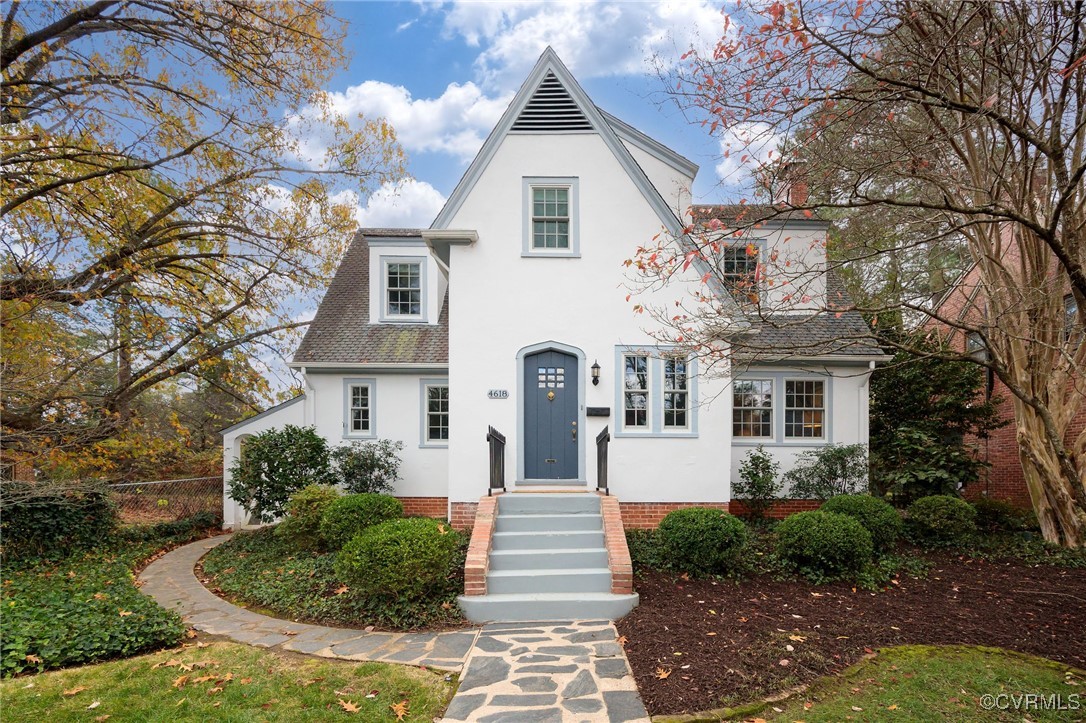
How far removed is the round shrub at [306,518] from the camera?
931 cm

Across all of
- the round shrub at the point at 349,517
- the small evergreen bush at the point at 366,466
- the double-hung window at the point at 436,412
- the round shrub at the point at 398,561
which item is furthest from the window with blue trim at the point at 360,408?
the round shrub at the point at 398,561

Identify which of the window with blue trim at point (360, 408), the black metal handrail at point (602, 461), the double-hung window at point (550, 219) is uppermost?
the double-hung window at point (550, 219)

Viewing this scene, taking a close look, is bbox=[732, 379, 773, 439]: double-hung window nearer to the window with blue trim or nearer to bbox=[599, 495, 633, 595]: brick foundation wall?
bbox=[599, 495, 633, 595]: brick foundation wall

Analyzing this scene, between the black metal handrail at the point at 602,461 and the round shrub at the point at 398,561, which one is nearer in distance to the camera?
the round shrub at the point at 398,561

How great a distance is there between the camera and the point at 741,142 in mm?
5973

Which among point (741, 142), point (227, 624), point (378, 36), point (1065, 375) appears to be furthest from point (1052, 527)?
point (378, 36)

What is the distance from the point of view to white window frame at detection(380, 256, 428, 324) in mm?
13008

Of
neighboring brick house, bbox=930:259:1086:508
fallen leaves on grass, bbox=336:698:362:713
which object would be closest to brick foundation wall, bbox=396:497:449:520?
fallen leaves on grass, bbox=336:698:362:713

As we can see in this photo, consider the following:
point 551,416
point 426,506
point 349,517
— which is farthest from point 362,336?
point 551,416

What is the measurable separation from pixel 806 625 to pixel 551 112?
859cm

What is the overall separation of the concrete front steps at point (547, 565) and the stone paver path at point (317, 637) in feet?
2.15

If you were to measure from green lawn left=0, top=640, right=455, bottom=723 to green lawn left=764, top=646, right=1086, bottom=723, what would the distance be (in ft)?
9.76

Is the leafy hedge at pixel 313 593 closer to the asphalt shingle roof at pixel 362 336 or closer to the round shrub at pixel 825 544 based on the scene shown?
the asphalt shingle roof at pixel 362 336

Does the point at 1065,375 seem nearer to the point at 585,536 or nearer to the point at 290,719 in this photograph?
the point at 585,536
